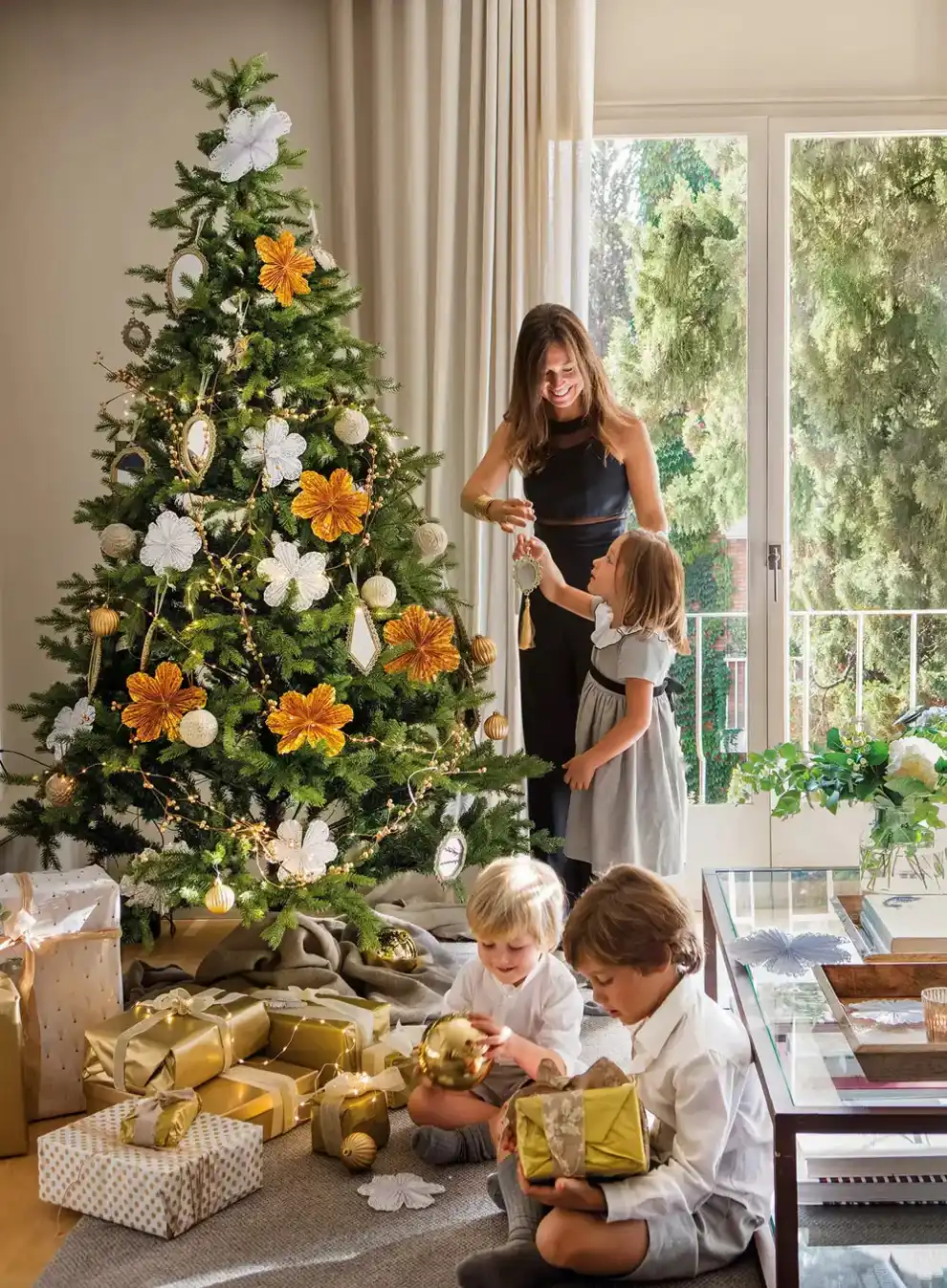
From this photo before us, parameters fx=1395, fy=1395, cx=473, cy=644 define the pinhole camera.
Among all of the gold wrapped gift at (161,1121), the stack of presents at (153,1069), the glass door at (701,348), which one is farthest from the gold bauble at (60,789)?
the glass door at (701,348)

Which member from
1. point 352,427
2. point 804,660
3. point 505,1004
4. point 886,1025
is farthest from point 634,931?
point 804,660

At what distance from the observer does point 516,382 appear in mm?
3246

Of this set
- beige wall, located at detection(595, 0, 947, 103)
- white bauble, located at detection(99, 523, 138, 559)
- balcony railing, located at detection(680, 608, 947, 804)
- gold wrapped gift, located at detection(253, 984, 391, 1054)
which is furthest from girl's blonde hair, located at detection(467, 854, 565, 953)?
beige wall, located at detection(595, 0, 947, 103)

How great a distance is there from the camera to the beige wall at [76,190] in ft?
12.8

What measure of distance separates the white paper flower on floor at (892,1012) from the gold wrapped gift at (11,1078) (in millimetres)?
1485

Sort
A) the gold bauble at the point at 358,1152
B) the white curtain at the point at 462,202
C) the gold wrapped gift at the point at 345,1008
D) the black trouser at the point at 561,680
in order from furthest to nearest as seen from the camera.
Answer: the white curtain at the point at 462,202, the black trouser at the point at 561,680, the gold wrapped gift at the point at 345,1008, the gold bauble at the point at 358,1152

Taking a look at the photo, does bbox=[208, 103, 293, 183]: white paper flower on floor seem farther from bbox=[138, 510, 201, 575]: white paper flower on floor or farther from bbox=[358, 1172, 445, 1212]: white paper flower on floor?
bbox=[358, 1172, 445, 1212]: white paper flower on floor

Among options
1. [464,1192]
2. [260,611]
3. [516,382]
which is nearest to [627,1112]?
[464,1192]

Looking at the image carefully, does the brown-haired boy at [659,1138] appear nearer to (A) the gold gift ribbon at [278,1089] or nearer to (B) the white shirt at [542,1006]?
(B) the white shirt at [542,1006]

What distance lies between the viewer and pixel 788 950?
2.20 m

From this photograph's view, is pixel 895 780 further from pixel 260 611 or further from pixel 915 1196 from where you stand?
pixel 260 611

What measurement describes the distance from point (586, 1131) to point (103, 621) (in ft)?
5.14

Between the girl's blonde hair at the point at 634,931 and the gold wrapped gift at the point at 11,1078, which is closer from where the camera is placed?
the girl's blonde hair at the point at 634,931

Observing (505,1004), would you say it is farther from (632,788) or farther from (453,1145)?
(632,788)
